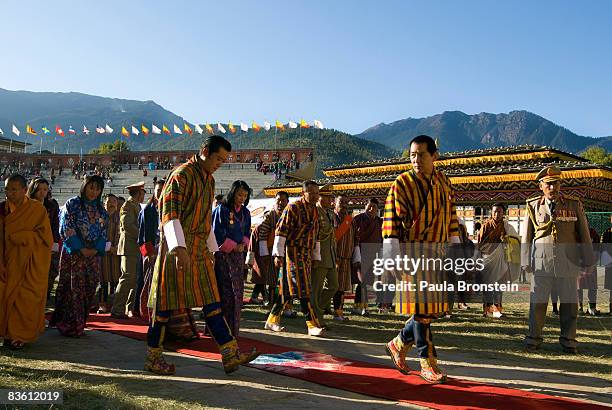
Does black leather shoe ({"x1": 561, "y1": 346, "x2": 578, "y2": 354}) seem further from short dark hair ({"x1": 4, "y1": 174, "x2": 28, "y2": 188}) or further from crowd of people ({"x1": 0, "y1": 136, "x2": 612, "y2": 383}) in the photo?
short dark hair ({"x1": 4, "y1": 174, "x2": 28, "y2": 188})

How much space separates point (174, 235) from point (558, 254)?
4.18m

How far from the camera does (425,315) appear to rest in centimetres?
420

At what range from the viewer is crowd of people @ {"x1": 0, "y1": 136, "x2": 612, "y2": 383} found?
427 cm

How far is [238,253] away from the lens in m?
5.81

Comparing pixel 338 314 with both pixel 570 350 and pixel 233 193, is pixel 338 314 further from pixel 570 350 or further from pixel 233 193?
pixel 570 350

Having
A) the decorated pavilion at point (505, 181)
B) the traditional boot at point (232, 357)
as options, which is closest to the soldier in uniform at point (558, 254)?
the traditional boot at point (232, 357)

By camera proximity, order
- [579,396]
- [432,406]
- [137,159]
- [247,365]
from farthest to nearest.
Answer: [137,159]
[247,365]
[579,396]
[432,406]

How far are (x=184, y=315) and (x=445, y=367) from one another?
270 cm

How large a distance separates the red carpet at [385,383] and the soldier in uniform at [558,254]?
2.21 m

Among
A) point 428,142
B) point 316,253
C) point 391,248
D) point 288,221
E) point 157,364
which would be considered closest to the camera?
point 391,248

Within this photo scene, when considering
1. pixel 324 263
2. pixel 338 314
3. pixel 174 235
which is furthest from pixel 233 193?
pixel 338 314

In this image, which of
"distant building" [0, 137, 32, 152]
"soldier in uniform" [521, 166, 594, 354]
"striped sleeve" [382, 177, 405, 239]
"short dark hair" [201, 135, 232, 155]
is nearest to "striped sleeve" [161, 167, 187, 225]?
"short dark hair" [201, 135, 232, 155]

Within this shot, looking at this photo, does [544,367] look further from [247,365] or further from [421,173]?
[247,365]

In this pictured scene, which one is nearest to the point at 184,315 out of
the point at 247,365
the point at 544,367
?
the point at 247,365
